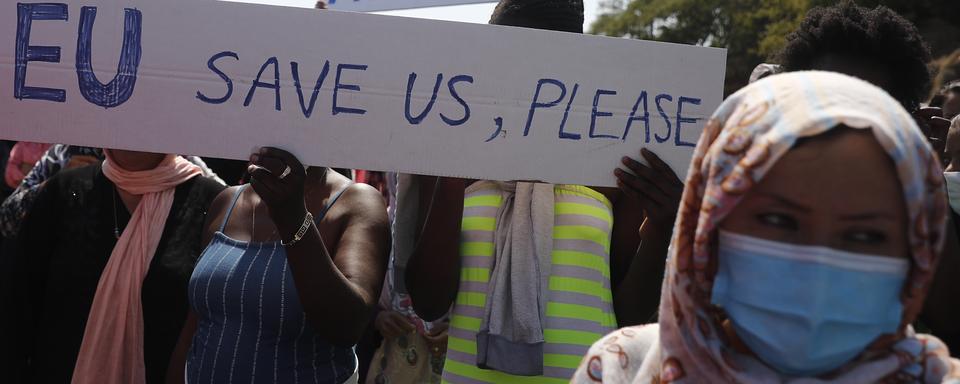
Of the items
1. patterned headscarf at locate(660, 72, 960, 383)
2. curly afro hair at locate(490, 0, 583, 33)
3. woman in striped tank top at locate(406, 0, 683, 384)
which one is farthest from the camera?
curly afro hair at locate(490, 0, 583, 33)

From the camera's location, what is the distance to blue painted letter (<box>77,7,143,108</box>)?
2.35 meters

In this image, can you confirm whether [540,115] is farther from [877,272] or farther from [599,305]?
[877,272]

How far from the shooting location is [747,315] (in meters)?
1.50

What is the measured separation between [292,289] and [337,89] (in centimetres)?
60

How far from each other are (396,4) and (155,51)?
2119 mm

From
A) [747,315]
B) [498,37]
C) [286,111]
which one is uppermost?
[498,37]

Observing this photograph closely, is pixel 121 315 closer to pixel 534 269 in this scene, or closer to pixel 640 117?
Answer: pixel 534 269

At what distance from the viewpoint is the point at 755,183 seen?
140cm

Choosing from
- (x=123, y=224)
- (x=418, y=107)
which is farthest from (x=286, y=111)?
(x=123, y=224)

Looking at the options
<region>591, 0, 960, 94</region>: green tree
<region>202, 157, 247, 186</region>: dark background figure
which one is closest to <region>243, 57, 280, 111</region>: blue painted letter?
<region>202, 157, 247, 186</region>: dark background figure

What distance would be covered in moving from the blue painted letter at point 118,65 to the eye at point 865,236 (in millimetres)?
1781

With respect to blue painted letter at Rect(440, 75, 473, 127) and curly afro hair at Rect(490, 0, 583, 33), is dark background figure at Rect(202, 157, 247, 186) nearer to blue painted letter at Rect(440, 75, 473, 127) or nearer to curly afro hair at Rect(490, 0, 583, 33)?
curly afro hair at Rect(490, 0, 583, 33)

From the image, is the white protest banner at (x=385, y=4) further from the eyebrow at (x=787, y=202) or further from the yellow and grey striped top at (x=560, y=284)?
the eyebrow at (x=787, y=202)

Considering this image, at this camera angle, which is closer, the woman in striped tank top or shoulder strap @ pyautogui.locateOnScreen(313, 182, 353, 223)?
the woman in striped tank top
